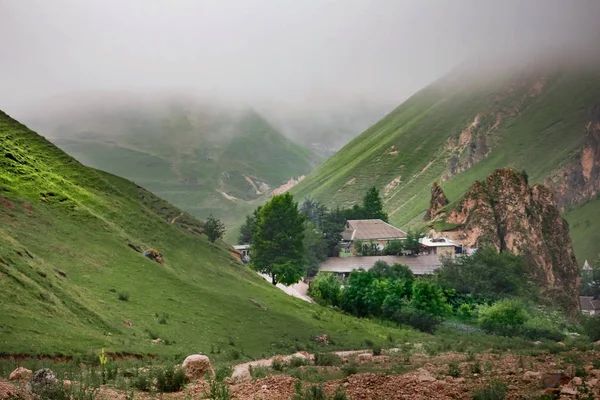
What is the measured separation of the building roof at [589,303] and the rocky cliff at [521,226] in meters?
8.57

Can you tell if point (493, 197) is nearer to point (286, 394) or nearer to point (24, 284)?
point (24, 284)

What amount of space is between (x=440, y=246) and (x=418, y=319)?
53.5 meters

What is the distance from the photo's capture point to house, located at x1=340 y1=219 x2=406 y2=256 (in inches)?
5246

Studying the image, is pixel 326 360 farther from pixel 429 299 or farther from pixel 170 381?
pixel 429 299

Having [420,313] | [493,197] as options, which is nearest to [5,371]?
[420,313]

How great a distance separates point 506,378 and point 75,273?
3623 cm

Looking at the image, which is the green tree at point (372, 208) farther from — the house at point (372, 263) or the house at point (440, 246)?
the house at point (372, 263)

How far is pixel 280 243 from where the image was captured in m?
91.6

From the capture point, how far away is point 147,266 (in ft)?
177

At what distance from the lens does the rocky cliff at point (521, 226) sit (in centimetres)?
10956

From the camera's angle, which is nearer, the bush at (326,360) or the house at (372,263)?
the bush at (326,360)

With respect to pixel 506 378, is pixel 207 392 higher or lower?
lower

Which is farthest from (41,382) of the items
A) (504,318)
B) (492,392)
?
(504,318)

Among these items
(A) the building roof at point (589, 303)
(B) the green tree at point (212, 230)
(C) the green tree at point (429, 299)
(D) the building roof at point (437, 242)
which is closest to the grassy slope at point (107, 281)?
(B) the green tree at point (212, 230)
